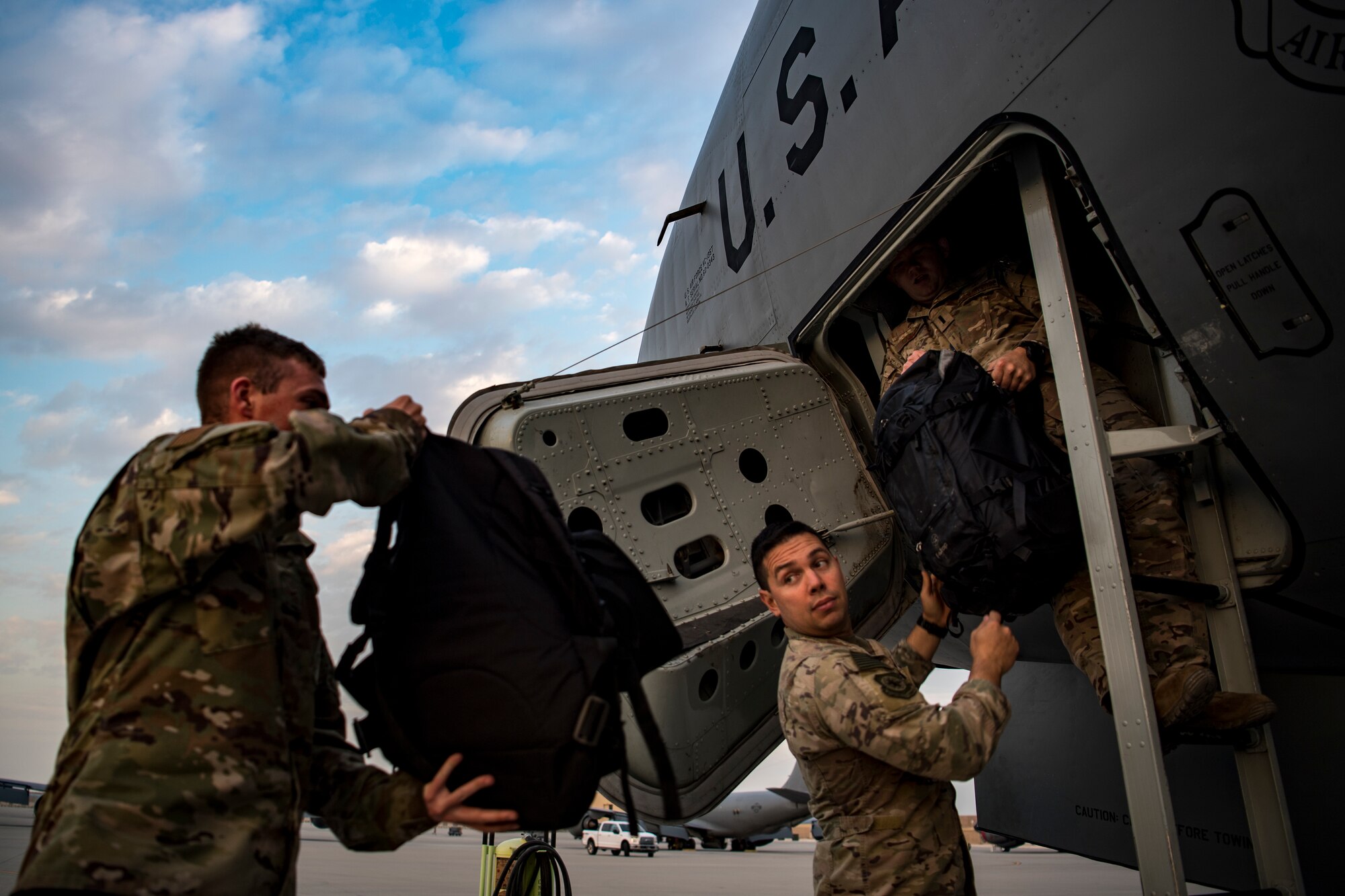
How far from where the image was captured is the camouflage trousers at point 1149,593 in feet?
8.61

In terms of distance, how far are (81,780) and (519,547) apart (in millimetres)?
809

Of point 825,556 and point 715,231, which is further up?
point 715,231

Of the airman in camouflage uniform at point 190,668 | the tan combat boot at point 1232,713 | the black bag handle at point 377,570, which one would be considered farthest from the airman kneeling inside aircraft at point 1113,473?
the airman in camouflage uniform at point 190,668

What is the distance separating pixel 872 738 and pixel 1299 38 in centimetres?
198

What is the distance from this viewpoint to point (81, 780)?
54.1 inches

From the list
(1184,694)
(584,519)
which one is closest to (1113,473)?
(1184,694)

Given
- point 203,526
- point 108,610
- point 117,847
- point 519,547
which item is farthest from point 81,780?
point 519,547

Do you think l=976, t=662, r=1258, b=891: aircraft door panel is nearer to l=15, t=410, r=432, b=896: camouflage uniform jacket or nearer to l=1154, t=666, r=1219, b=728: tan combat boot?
l=1154, t=666, r=1219, b=728: tan combat boot

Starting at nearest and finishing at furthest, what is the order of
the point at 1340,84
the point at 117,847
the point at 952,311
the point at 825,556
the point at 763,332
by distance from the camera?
the point at 117,847 → the point at 1340,84 → the point at 825,556 → the point at 952,311 → the point at 763,332

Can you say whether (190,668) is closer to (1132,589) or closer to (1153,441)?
(1132,589)

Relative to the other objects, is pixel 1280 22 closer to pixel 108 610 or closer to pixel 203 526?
pixel 203 526

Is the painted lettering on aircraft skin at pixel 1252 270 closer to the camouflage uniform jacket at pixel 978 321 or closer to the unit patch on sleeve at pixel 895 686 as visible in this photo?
the camouflage uniform jacket at pixel 978 321

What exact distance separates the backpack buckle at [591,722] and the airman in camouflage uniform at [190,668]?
40 centimetres

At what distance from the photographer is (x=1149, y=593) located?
8.89 feet
